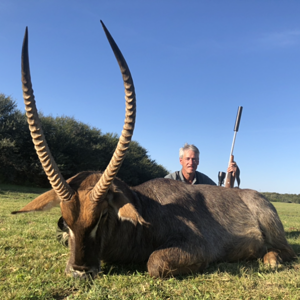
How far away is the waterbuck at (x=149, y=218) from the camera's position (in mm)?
3576

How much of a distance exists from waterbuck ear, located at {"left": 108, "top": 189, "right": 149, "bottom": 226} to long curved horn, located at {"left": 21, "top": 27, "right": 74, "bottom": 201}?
0.59 m

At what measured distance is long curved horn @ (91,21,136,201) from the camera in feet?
10.9

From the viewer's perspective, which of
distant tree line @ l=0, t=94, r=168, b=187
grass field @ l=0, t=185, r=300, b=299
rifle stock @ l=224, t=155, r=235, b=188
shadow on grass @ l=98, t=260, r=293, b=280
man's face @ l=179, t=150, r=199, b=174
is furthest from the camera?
distant tree line @ l=0, t=94, r=168, b=187

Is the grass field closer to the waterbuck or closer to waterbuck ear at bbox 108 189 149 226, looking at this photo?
the waterbuck

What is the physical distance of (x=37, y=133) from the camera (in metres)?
3.71

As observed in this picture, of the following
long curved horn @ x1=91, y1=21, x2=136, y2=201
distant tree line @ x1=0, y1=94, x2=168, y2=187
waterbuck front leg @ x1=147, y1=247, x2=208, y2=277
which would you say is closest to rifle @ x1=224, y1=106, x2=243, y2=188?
waterbuck front leg @ x1=147, y1=247, x2=208, y2=277

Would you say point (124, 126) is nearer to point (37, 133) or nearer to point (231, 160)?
point (37, 133)

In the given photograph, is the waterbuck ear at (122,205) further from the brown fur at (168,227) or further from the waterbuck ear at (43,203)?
the waterbuck ear at (43,203)

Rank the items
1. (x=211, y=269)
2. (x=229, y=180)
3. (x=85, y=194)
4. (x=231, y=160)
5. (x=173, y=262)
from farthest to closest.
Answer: (x=231, y=160), (x=229, y=180), (x=211, y=269), (x=173, y=262), (x=85, y=194)

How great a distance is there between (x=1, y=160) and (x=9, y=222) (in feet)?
82.6

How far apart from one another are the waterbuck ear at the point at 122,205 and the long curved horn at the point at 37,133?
59 cm

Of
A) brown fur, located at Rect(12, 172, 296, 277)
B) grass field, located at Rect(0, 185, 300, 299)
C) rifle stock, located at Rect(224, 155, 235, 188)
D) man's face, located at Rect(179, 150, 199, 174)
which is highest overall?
man's face, located at Rect(179, 150, 199, 174)

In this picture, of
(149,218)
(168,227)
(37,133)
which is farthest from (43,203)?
(168,227)

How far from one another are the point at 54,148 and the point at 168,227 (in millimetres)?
32517
